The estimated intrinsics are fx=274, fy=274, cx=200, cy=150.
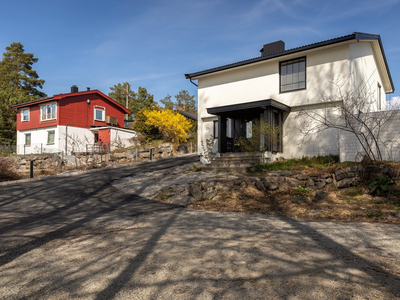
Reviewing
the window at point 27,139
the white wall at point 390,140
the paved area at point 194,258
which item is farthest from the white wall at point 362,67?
the window at point 27,139

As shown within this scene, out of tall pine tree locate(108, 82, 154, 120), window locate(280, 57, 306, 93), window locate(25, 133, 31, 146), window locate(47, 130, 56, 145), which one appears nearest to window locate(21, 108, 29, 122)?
window locate(25, 133, 31, 146)

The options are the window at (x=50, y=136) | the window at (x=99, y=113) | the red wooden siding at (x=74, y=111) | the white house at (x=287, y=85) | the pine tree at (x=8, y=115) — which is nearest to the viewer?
the white house at (x=287, y=85)

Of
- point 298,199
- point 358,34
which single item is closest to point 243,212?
point 298,199

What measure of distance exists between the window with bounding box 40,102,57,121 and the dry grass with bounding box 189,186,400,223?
82.4ft

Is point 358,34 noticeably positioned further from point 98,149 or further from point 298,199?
point 98,149

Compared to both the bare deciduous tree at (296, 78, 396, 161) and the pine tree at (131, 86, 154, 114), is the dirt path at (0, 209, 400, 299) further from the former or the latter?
the pine tree at (131, 86, 154, 114)

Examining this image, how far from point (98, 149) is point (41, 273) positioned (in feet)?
84.1

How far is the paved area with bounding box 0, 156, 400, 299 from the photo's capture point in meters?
2.65

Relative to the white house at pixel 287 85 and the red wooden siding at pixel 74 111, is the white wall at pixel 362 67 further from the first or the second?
the red wooden siding at pixel 74 111

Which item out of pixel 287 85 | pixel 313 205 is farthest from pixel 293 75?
pixel 313 205

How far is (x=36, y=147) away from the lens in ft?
92.1

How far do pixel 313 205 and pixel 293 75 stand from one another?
8072mm

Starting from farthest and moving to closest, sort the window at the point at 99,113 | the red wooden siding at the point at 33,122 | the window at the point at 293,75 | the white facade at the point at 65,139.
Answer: the window at the point at 99,113, the red wooden siding at the point at 33,122, the white facade at the point at 65,139, the window at the point at 293,75

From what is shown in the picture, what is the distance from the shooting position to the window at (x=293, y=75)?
13000 mm
